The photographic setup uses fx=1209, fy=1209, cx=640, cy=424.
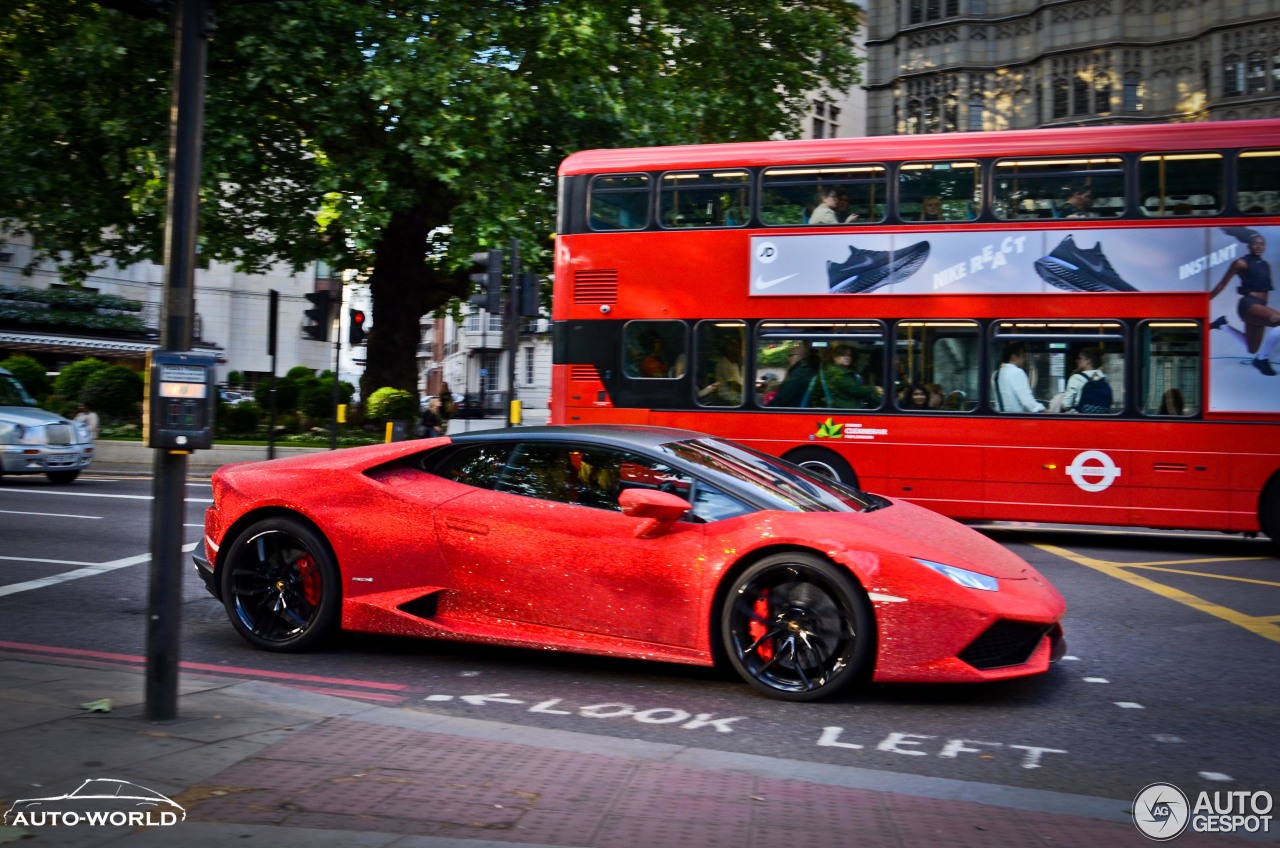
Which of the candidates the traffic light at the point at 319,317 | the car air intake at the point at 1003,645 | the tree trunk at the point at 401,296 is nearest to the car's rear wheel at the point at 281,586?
the car air intake at the point at 1003,645

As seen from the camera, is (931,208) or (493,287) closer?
(931,208)

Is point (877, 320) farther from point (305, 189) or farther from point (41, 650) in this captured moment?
point (305, 189)

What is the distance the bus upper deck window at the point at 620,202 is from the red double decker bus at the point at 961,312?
35 mm

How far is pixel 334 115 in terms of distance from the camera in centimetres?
1977

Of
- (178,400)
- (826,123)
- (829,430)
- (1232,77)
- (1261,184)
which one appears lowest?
(829,430)

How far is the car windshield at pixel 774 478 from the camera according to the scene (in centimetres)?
594

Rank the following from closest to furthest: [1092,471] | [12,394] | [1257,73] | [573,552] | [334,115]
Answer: [573,552], [1092,471], [12,394], [334,115], [1257,73]

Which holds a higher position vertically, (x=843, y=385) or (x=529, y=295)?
(x=529, y=295)

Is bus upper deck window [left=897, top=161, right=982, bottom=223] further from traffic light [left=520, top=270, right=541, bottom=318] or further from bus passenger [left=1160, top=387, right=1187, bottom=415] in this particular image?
traffic light [left=520, top=270, right=541, bottom=318]

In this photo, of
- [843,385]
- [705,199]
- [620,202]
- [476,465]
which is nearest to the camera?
[476,465]

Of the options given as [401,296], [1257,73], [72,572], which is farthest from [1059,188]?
[1257,73]

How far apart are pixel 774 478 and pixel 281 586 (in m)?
2.71

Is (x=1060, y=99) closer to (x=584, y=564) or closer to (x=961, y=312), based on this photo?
(x=961, y=312)

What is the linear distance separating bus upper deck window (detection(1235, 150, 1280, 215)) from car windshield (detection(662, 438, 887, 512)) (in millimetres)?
7343
